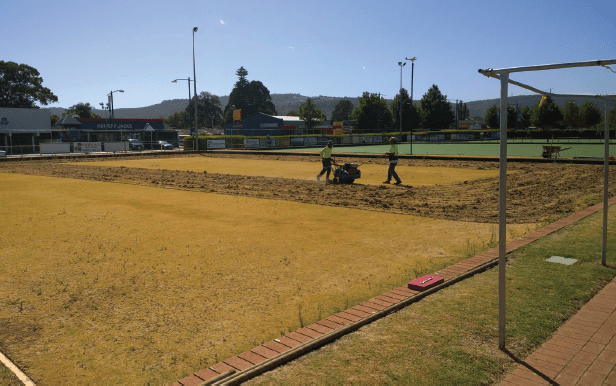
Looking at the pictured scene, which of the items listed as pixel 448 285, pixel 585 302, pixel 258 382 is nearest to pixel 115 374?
pixel 258 382

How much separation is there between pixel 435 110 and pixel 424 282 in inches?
3618

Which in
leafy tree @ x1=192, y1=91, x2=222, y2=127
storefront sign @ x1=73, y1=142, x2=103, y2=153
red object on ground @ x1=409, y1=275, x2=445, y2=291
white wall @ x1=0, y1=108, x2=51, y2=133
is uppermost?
leafy tree @ x1=192, y1=91, x2=222, y2=127

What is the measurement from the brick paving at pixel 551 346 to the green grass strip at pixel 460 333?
114mm

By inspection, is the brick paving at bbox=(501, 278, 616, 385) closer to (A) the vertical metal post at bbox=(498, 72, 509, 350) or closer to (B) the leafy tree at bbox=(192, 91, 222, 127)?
(A) the vertical metal post at bbox=(498, 72, 509, 350)

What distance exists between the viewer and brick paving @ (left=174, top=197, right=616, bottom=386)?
390 cm

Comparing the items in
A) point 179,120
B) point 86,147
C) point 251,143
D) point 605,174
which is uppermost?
point 179,120

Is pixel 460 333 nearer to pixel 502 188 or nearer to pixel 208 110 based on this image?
pixel 502 188

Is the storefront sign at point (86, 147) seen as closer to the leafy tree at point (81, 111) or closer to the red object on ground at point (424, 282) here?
the red object on ground at point (424, 282)

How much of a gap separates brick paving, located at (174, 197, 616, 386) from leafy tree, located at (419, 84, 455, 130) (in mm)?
91220

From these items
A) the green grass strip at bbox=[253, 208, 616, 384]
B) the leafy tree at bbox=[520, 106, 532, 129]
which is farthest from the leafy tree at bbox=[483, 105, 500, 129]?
the green grass strip at bbox=[253, 208, 616, 384]

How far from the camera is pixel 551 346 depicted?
4398 mm

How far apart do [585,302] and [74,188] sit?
58.9ft

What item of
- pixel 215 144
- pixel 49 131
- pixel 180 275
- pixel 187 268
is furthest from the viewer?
pixel 49 131

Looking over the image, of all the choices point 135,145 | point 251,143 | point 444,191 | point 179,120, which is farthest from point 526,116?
point 179,120
